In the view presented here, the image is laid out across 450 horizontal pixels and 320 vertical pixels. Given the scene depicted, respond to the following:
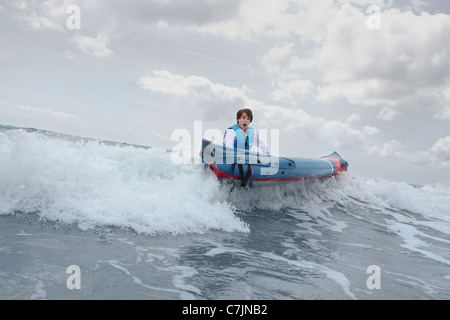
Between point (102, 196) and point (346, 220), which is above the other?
point (102, 196)

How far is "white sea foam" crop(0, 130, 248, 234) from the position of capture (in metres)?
4.12

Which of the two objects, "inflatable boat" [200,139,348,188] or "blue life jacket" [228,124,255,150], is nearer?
"inflatable boat" [200,139,348,188]

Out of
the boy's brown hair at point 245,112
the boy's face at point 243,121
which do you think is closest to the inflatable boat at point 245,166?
the boy's face at point 243,121

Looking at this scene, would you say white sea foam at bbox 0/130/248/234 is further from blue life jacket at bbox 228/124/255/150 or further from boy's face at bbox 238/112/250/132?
boy's face at bbox 238/112/250/132

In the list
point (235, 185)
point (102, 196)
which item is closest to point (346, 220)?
point (235, 185)

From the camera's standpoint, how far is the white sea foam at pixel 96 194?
4.12 m

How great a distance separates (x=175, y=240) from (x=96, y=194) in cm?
172

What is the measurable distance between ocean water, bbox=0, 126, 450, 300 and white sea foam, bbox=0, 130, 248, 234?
0.06 ft

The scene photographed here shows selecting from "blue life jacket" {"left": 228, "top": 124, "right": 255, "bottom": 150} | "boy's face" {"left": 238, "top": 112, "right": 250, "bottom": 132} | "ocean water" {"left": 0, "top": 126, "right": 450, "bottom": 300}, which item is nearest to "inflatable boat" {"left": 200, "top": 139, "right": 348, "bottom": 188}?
"ocean water" {"left": 0, "top": 126, "right": 450, "bottom": 300}

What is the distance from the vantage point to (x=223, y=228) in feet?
15.0

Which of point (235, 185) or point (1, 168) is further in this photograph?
point (235, 185)

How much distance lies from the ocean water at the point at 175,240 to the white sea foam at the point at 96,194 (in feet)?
0.06
